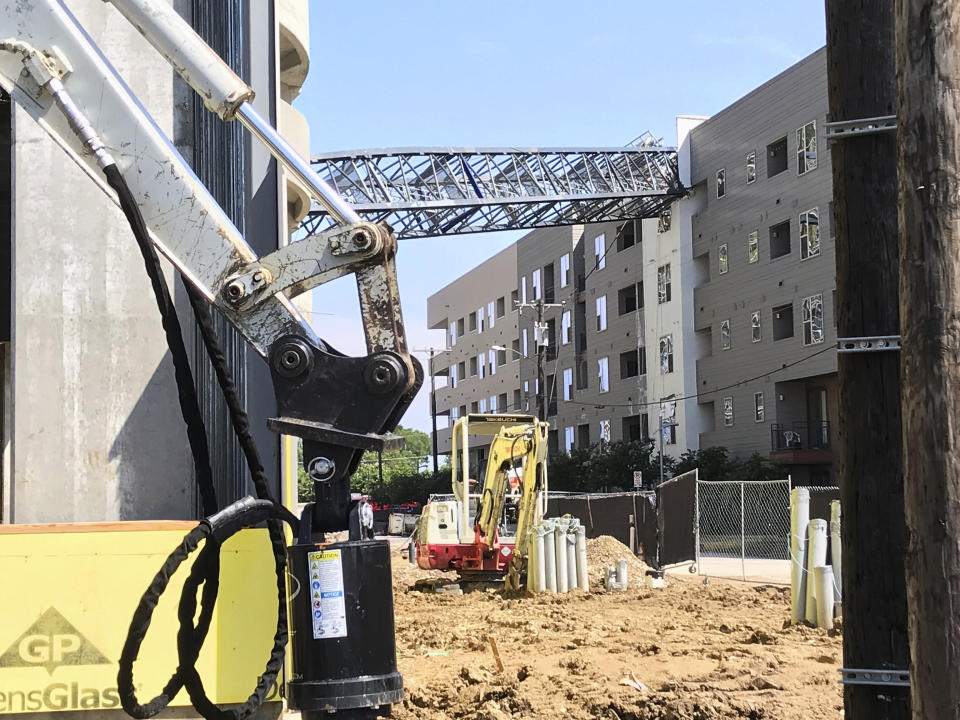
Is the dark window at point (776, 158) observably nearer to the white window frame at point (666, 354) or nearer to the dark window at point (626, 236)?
the white window frame at point (666, 354)

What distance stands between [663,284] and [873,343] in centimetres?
4862

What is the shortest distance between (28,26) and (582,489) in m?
52.7

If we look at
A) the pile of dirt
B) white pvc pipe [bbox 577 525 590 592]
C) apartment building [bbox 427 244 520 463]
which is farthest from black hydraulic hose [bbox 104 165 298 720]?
apartment building [bbox 427 244 520 463]

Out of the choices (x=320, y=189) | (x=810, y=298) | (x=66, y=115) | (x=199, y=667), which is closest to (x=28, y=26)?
(x=66, y=115)

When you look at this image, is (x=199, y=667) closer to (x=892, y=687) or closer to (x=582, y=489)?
(x=892, y=687)

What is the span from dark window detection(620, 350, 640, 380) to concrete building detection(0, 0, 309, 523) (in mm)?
49910

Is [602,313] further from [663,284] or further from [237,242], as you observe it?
[237,242]

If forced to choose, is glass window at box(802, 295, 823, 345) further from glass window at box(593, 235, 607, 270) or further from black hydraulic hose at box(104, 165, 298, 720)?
black hydraulic hose at box(104, 165, 298, 720)

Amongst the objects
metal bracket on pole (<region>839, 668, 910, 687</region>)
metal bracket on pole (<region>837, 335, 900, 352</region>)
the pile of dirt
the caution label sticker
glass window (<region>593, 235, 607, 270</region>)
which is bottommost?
the pile of dirt

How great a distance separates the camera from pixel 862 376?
4910 mm

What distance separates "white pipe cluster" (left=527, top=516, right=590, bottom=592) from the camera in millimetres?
21719

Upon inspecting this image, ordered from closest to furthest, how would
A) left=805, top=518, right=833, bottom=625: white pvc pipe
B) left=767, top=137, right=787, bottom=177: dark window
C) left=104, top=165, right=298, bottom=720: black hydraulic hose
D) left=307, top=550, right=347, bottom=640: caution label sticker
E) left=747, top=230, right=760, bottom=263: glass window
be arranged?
left=104, top=165, right=298, bottom=720: black hydraulic hose
left=307, top=550, right=347, bottom=640: caution label sticker
left=805, top=518, right=833, bottom=625: white pvc pipe
left=767, top=137, right=787, bottom=177: dark window
left=747, top=230, right=760, bottom=263: glass window

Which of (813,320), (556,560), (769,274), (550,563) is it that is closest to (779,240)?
(769,274)

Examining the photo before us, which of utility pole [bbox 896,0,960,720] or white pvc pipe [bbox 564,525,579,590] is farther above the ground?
utility pole [bbox 896,0,960,720]
